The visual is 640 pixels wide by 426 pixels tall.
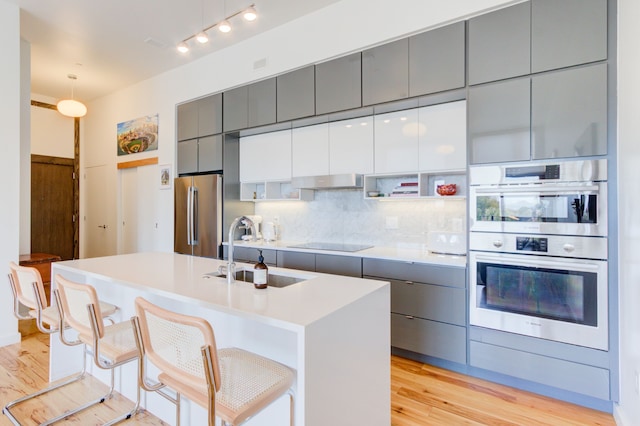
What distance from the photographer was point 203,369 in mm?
1211

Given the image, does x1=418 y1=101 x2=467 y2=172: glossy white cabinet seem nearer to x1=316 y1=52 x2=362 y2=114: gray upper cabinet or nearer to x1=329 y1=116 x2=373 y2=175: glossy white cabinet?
x1=329 y1=116 x2=373 y2=175: glossy white cabinet

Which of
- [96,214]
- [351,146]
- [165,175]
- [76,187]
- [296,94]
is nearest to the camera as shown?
[351,146]

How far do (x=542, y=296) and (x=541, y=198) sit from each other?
0.67 m

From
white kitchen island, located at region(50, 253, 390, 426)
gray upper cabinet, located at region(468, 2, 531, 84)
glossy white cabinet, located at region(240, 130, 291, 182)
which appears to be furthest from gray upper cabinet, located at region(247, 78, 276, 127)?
white kitchen island, located at region(50, 253, 390, 426)

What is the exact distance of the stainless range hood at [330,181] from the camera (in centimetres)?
327

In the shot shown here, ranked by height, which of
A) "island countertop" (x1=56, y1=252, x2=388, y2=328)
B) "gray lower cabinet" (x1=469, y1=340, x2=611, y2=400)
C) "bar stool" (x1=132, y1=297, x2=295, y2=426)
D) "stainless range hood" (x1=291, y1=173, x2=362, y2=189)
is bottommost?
"gray lower cabinet" (x1=469, y1=340, x2=611, y2=400)

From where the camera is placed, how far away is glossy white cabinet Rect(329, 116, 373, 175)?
3.29 metres

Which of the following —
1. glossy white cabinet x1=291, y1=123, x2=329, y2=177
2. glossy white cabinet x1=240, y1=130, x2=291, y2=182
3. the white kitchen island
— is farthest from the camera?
glossy white cabinet x1=240, y1=130, x2=291, y2=182

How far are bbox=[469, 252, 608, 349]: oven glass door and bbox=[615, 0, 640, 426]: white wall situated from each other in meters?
0.14

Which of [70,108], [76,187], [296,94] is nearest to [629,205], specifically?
[296,94]

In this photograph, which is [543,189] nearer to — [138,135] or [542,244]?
[542,244]

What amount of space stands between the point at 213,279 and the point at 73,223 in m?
6.07

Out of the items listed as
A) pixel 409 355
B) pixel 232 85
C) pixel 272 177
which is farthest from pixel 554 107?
pixel 232 85

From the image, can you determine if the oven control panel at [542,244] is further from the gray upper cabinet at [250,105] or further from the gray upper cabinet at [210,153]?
the gray upper cabinet at [210,153]
